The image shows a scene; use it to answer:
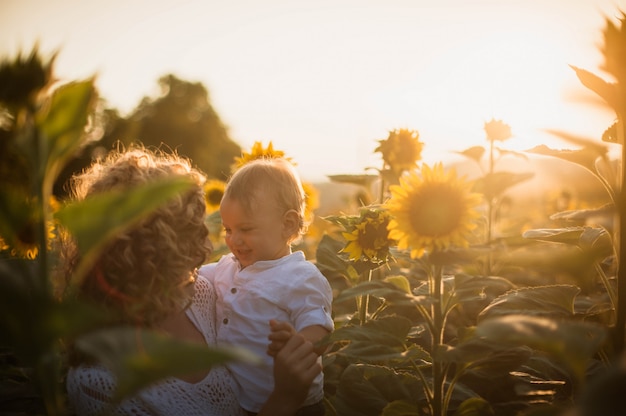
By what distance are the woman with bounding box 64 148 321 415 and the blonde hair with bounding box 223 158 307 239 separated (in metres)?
0.33

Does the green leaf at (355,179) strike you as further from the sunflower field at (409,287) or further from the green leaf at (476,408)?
the green leaf at (476,408)

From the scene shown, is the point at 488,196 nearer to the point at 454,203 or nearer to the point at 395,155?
the point at 395,155

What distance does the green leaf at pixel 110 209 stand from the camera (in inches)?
32.2

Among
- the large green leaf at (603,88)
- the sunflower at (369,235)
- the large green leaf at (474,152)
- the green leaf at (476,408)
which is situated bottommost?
the green leaf at (476,408)

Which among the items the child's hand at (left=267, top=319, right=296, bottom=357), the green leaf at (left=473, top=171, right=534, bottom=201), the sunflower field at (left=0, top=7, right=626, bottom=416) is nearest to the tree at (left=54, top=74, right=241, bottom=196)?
the green leaf at (left=473, top=171, right=534, bottom=201)

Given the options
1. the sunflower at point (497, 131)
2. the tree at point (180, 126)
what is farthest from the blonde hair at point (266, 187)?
the tree at point (180, 126)

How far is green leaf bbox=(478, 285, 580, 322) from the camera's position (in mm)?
1532

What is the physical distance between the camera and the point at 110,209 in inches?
32.8

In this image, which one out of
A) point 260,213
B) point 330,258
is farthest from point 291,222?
point 330,258

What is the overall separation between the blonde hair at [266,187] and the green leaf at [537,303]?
94cm

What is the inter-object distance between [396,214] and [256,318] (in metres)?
0.71

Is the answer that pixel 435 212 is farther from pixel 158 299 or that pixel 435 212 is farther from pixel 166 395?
pixel 166 395

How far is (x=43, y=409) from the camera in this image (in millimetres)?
1810

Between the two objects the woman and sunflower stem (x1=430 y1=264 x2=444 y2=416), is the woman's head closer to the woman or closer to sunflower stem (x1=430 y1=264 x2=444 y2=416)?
the woman
